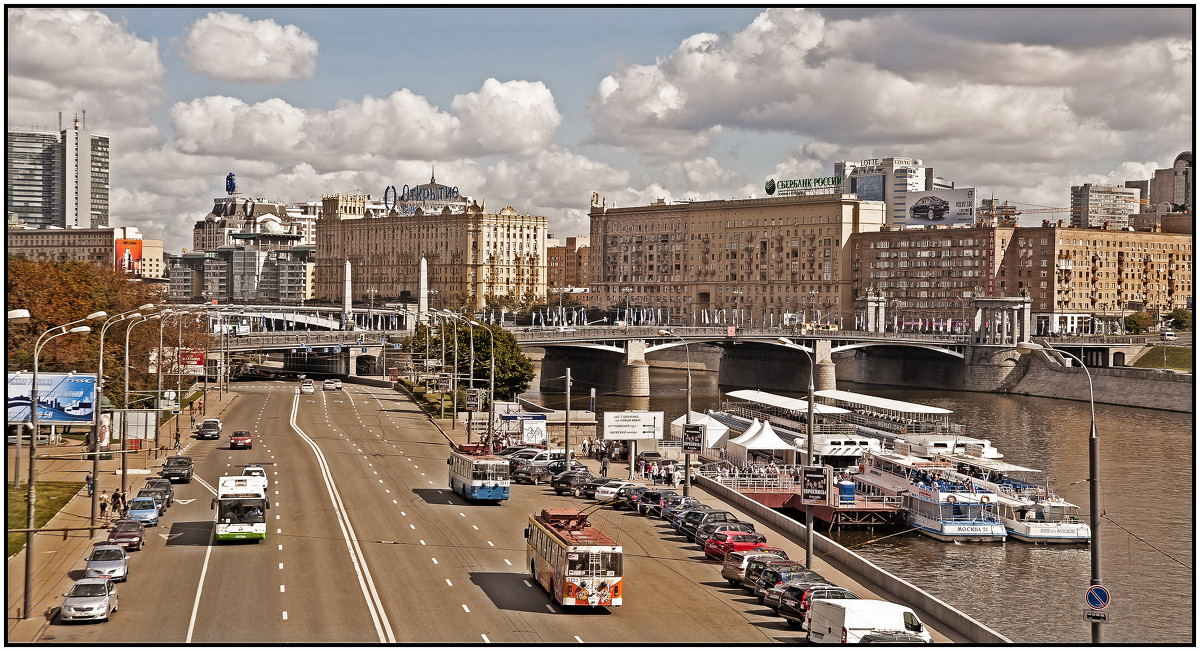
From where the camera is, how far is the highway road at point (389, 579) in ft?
112

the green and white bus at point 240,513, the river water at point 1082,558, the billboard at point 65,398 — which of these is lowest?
the river water at point 1082,558

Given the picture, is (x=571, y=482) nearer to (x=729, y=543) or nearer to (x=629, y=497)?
(x=629, y=497)

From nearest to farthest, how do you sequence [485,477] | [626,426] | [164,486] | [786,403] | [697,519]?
[697,519]
[164,486]
[485,477]
[626,426]
[786,403]

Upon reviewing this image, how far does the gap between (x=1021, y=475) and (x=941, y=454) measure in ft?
15.8

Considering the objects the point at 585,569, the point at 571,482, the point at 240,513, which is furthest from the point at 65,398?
the point at 585,569

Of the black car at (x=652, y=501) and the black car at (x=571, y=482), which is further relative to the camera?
the black car at (x=571, y=482)

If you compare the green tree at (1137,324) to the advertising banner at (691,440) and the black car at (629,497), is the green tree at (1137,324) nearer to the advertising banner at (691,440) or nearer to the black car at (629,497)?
the advertising banner at (691,440)

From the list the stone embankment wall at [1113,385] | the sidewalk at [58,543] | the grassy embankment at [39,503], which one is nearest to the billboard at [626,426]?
the sidewalk at [58,543]

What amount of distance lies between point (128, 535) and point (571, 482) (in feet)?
76.2

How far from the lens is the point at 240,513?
46.6 m

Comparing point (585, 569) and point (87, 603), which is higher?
point (585, 569)

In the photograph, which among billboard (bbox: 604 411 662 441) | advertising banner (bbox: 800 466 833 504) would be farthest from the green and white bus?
billboard (bbox: 604 411 662 441)

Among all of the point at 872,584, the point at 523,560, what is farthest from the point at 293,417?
the point at 872,584

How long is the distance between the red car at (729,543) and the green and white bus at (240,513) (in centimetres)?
1608
